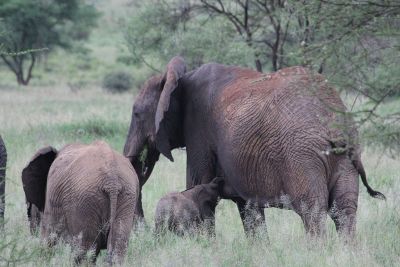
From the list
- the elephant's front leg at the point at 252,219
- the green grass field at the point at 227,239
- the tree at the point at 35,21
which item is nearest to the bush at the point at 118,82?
the tree at the point at 35,21

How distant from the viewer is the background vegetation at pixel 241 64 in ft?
19.6

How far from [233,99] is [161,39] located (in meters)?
12.2

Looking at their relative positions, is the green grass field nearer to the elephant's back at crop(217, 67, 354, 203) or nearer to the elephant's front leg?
the elephant's front leg

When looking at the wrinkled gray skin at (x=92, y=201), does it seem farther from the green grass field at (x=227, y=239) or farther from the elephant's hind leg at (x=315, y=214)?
the elephant's hind leg at (x=315, y=214)

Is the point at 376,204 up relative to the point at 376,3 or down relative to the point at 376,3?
Answer: down

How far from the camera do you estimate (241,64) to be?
1792cm

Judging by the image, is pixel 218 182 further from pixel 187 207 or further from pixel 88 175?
pixel 88 175

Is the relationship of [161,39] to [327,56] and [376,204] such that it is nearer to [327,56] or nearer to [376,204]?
[376,204]

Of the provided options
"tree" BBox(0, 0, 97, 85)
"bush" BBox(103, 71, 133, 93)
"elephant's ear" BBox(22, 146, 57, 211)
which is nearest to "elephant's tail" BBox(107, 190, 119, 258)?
"elephant's ear" BBox(22, 146, 57, 211)

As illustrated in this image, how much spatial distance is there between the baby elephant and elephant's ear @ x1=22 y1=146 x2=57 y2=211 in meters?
1.39

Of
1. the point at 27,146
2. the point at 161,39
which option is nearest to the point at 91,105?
the point at 161,39

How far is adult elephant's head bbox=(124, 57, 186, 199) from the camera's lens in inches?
337

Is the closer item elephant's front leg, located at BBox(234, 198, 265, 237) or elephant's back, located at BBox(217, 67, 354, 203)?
elephant's back, located at BBox(217, 67, 354, 203)

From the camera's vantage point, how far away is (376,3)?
5.84 meters
